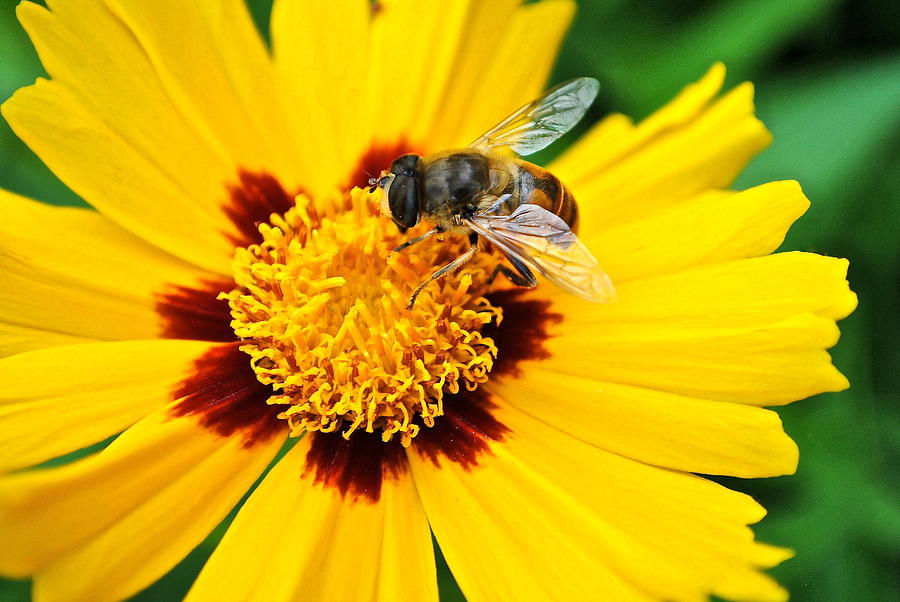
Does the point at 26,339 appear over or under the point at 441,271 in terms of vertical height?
over

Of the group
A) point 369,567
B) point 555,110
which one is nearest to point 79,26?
point 555,110

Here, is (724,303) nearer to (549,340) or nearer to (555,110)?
(549,340)

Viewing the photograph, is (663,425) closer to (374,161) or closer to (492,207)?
(492,207)

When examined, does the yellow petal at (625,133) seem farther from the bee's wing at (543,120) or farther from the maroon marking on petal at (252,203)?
the maroon marking on petal at (252,203)

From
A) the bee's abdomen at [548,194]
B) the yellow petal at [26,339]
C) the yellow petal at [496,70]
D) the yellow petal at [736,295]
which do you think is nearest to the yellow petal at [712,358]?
the yellow petal at [736,295]

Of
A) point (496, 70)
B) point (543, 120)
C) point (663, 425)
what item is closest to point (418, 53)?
point (496, 70)

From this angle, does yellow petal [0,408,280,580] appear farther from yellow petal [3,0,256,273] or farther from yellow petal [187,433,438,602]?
yellow petal [3,0,256,273]

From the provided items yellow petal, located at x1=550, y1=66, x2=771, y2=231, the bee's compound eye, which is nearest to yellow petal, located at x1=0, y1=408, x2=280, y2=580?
the bee's compound eye
